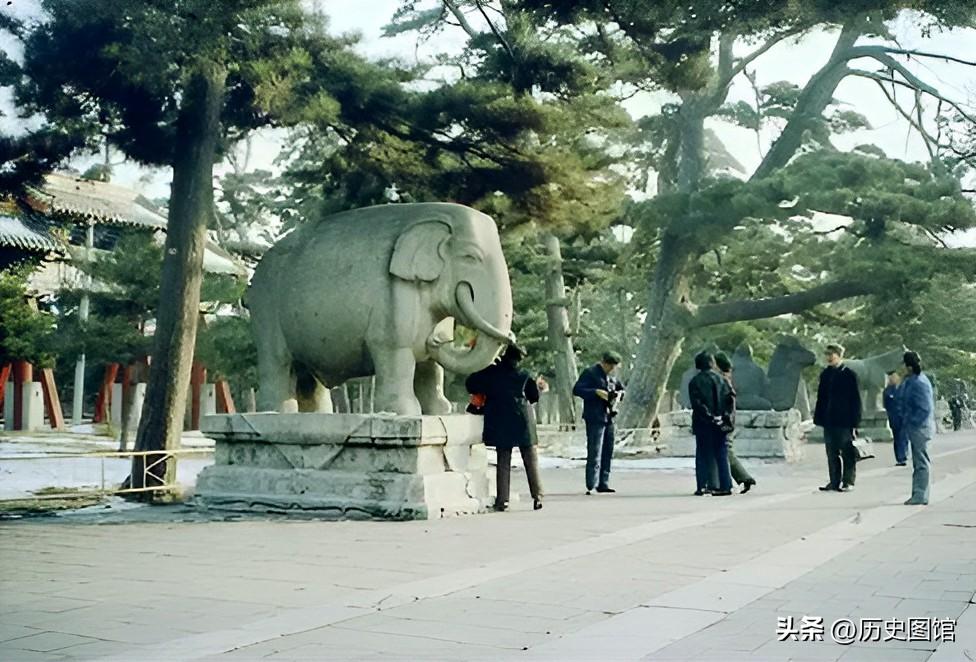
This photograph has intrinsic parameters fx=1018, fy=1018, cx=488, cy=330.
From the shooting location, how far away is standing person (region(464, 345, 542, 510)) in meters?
9.02

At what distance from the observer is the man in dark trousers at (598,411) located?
11039 mm

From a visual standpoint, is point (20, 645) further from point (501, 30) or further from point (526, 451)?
point (501, 30)

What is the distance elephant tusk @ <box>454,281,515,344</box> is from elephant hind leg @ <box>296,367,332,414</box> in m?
1.85

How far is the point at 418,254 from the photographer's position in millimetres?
8945

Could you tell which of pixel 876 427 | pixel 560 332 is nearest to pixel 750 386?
pixel 560 332

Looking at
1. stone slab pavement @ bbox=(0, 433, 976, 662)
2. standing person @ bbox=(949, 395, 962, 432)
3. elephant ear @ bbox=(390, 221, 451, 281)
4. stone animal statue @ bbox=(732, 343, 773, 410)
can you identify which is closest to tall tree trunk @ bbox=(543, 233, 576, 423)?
stone animal statue @ bbox=(732, 343, 773, 410)

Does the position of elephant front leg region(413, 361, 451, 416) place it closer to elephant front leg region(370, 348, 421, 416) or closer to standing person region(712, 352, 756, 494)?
elephant front leg region(370, 348, 421, 416)

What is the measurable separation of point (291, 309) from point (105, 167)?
201 inches

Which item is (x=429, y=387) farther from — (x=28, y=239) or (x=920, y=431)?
(x=28, y=239)

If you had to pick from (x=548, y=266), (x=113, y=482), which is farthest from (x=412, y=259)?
(x=548, y=266)

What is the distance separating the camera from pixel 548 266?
21531 millimetres

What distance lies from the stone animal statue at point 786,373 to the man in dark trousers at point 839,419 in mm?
9719

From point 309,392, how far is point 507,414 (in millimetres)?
2232

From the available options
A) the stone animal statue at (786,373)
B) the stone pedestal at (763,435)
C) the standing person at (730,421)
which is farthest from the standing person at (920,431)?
the stone animal statue at (786,373)
